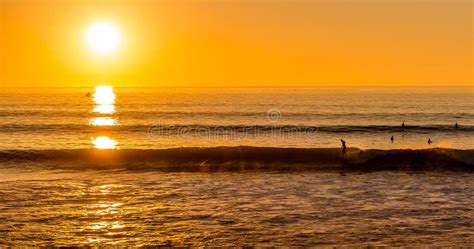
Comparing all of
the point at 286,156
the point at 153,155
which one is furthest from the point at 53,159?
the point at 286,156

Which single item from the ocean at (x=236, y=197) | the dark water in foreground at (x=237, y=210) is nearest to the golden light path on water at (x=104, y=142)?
the ocean at (x=236, y=197)

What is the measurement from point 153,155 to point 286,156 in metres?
8.41

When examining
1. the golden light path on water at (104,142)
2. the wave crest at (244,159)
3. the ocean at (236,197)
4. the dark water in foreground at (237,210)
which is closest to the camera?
the dark water in foreground at (237,210)

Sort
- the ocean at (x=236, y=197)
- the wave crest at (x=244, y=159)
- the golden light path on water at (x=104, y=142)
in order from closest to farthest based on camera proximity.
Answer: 1. the ocean at (x=236, y=197)
2. the wave crest at (x=244, y=159)
3. the golden light path on water at (x=104, y=142)

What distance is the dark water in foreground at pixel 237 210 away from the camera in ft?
48.0

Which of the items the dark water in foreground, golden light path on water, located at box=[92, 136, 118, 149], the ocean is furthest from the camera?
golden light path on water, located at box=[92, 136, 118, 149]

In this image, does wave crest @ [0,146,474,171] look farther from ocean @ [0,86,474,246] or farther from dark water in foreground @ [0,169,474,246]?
dark water in foreground @ [0,169,474,246]

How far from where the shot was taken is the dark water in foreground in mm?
14625

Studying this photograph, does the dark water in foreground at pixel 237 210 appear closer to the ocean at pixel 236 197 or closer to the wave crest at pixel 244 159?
the ocean at pixel 236 197

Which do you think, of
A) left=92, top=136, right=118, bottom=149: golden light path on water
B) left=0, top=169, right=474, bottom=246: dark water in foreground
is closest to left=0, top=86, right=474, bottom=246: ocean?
left=0, top=169, right=474, bottom=246: dark water in foreground

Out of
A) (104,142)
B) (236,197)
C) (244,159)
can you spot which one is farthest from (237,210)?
(104,142)

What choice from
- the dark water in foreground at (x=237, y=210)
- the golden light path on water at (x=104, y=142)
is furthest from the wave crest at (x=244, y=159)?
the golden light path on water at (x=104, y=142)

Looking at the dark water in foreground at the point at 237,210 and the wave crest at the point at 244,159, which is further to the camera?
the wave crest at the point at 244,159

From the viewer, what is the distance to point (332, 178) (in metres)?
25.6
